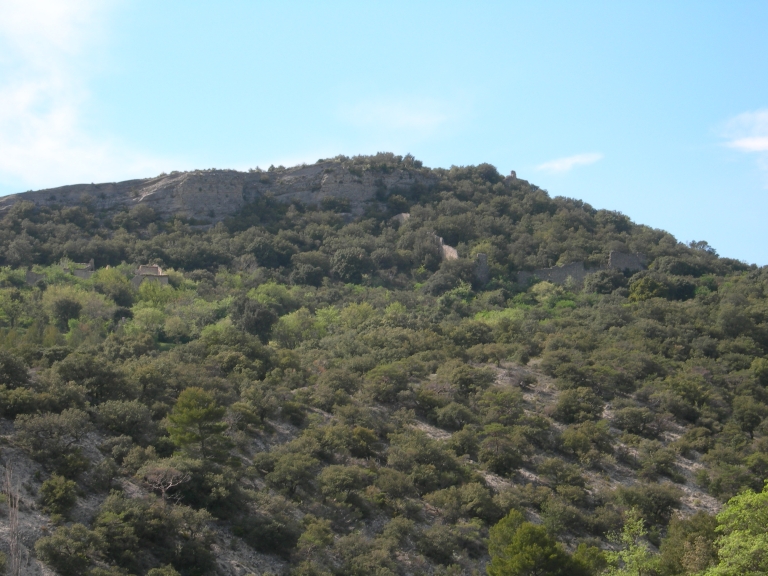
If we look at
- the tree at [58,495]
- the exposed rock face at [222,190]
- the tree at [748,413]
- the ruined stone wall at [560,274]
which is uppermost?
the exposed rock face at [222,190]

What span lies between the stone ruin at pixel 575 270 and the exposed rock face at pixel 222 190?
1396cm

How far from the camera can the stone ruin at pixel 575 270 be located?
146ft

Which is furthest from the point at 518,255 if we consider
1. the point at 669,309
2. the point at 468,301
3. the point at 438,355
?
the point at 438,355

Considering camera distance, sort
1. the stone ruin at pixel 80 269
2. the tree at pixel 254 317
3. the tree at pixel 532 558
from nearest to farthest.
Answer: the tree at pixel 532 558
the tree at pixel 254 317
the stone ruin at pixel 80 269

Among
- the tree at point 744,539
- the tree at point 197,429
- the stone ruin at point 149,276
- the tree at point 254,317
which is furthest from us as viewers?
the stone ruin at point 149,276

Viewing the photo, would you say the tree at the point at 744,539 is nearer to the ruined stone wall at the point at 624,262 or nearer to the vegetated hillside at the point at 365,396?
the vegetated hillside at the point at 365,396

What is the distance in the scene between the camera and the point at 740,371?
31.5m

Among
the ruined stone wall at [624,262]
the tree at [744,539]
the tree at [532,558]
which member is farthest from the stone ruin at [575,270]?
the tree at [744,539]

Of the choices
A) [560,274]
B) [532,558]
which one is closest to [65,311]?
[532,558]

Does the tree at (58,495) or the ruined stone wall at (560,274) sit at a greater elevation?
the ruined stone wall at (560,274)

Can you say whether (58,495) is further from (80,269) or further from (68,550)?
(80,269)

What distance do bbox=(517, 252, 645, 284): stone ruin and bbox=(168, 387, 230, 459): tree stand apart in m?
26.8

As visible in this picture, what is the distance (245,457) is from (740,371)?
19183 millimetres

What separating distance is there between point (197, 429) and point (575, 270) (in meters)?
28.4
